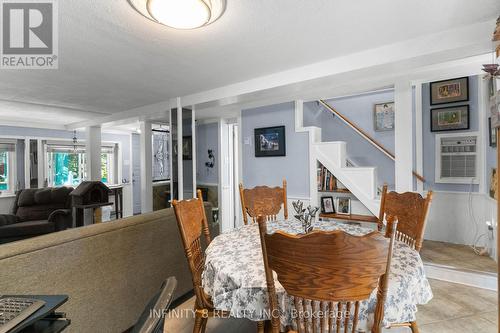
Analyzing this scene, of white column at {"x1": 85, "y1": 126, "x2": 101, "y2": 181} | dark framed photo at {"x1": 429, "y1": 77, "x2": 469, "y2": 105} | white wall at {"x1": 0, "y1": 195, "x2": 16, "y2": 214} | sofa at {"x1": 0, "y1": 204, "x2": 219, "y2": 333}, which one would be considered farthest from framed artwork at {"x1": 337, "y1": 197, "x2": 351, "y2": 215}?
white wall at {"x1": 0, "y1": 195, "x2": 16, "y2": 214}

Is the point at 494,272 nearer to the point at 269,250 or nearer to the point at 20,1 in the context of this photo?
the point at 269,250

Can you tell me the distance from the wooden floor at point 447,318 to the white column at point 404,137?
112 centimetres

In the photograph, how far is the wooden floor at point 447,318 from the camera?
1939mm

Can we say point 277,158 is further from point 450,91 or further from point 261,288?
point 261,288

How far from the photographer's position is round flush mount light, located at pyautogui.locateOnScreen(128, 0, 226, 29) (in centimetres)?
146

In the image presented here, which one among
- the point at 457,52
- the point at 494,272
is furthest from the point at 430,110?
the point at 494,272

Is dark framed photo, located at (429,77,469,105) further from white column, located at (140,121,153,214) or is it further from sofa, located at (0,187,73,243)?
sofa, located at (0,187,73,243)

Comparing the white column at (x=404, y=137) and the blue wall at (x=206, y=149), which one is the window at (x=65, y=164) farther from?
the white column at (x=404, y=137)

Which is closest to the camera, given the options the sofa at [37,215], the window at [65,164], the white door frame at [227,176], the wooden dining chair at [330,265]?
the wooden dining chair at [330,265]

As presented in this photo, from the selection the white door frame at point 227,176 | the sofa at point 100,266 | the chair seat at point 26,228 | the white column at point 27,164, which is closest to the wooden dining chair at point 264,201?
the sofa at point 100,266

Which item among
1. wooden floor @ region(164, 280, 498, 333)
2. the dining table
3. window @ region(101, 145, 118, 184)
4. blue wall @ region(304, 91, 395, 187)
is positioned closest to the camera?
the dining table

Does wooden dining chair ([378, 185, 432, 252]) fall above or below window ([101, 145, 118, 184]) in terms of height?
below

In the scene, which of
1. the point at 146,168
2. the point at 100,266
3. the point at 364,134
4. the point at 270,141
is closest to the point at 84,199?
the point at 146,168

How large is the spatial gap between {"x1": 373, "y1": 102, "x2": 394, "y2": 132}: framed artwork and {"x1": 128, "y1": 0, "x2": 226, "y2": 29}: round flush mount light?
3.37 meters
